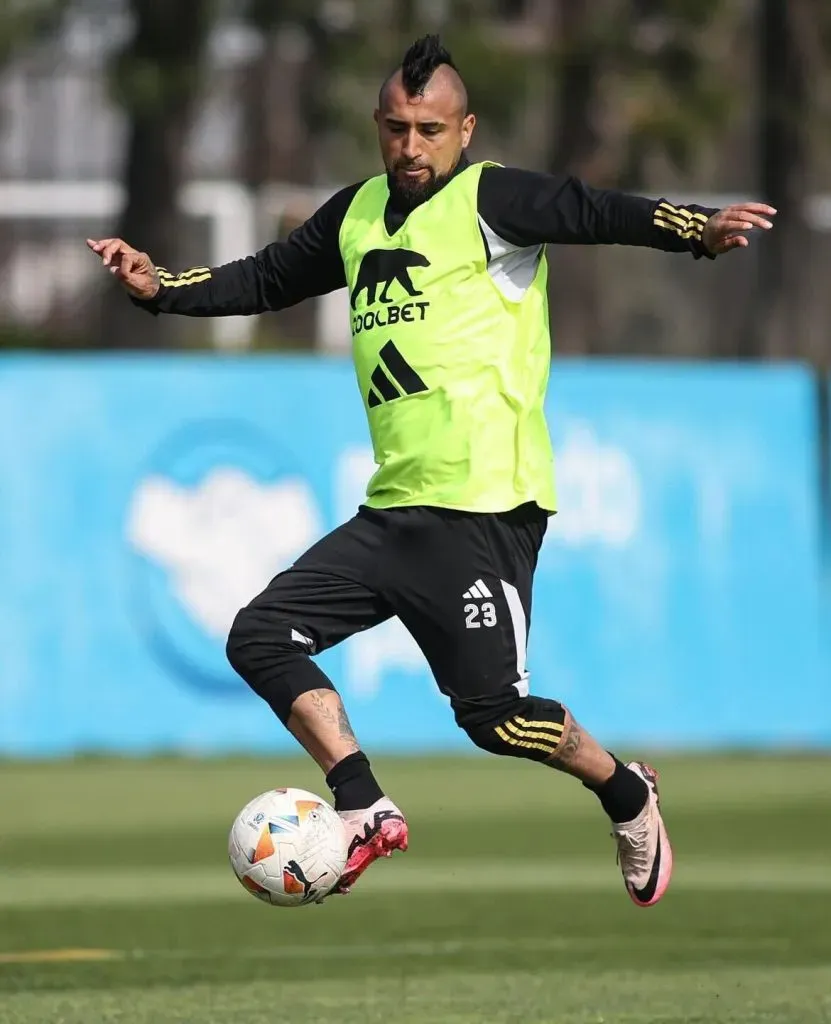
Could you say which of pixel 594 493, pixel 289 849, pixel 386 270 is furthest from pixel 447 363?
pixel 594 493

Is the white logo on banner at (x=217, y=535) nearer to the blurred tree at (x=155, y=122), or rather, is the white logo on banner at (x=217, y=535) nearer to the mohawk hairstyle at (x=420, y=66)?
the blurred tree at (x=155, y=122)

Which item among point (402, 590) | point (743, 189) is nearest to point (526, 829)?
point (402, 590)

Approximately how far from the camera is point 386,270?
751 cm

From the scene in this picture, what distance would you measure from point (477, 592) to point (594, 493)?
884 cm

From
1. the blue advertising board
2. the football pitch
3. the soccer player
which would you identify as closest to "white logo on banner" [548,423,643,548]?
the blue advertising board

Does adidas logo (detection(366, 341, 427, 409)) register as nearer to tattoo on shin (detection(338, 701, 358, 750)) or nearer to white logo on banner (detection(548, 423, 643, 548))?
tattoo on shin (detection(338, 701, 358, 750))

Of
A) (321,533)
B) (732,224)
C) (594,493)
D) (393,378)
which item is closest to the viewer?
(732,224)

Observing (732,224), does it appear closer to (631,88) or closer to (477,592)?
(477,592)

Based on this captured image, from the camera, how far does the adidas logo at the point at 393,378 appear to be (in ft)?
24.5

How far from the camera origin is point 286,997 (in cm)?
771

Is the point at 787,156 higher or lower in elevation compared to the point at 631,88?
lower

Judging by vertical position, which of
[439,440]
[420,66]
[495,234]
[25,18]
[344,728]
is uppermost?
[25,18]

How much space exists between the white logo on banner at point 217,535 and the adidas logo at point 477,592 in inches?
325

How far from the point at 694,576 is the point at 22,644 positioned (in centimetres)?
441
